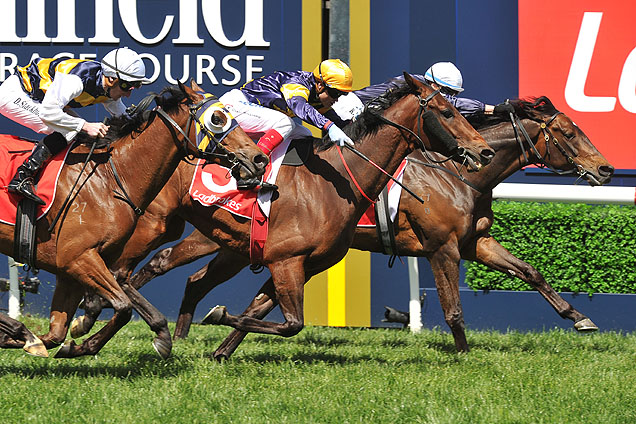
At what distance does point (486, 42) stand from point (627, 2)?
51.8 inches

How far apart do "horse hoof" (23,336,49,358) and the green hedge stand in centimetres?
418

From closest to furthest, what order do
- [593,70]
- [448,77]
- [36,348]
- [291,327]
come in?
[36,348] → [291,327] → [448,77] → [593,70]

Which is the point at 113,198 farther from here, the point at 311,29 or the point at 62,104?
the point at 311,29

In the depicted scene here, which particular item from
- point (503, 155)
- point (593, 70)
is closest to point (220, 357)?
point (503, 155)

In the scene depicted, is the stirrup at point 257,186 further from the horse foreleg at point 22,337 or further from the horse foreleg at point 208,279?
the horse foreleg at point 22,337

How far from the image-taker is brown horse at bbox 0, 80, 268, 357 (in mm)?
5121

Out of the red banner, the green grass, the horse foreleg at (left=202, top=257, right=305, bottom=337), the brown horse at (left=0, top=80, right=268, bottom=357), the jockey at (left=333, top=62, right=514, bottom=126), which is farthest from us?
the red banner

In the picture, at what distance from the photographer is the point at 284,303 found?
5.64m

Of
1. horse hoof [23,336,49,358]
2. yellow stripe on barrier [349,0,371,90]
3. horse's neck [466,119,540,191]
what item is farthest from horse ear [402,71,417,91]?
horse hoof [23,336,49,358]

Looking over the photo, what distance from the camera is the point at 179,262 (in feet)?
23.3

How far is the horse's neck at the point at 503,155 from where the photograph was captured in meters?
6.90

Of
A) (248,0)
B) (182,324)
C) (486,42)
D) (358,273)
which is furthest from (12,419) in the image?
(486,42)

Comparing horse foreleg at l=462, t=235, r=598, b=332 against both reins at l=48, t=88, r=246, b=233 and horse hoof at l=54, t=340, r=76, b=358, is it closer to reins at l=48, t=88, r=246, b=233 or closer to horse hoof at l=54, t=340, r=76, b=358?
reins at l=48, t=88, r=246, b=233

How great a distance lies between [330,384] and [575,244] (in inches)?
137
